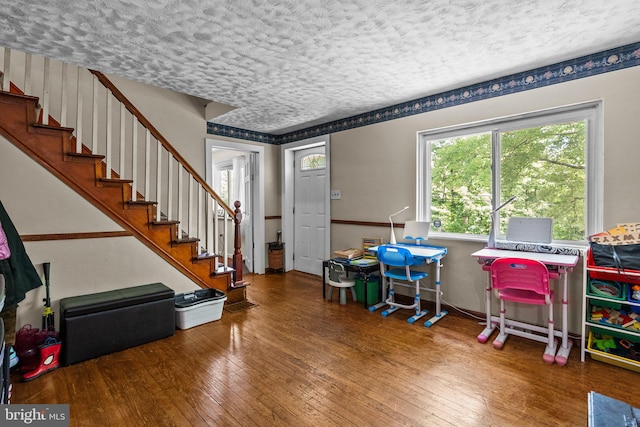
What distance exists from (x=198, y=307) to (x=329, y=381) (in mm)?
1664

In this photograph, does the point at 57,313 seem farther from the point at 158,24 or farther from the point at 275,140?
the point at 275,140

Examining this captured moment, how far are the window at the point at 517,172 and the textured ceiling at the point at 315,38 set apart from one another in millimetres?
557

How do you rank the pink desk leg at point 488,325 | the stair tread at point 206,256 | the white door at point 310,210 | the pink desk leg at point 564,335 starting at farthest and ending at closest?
the white door at point 310,210, the stair tread at point 206,256, the pink desk leg at point 488,325, the pink desk leg at point 564,335

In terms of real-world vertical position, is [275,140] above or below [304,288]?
above

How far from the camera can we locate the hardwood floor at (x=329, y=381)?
A: 6.24 ft

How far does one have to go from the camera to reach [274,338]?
2.97 meters

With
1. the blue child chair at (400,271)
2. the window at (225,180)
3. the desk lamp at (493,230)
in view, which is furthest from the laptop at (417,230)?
the window at (225,180)

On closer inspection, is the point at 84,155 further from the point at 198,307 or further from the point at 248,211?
the point at 248,211

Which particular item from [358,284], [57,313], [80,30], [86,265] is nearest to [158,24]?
[80,30]

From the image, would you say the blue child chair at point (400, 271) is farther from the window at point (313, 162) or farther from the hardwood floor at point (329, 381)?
the window at point (313, 162)

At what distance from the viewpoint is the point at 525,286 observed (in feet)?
8.51

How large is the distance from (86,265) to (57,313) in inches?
17.6

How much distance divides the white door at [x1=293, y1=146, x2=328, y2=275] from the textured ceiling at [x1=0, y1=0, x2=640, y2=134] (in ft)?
6.48

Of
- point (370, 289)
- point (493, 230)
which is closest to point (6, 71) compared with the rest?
point (370, 289)
